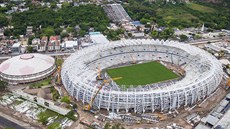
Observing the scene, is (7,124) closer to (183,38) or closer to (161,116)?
(161,116)

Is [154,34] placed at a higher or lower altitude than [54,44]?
lower

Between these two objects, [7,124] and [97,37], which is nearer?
[7,124]

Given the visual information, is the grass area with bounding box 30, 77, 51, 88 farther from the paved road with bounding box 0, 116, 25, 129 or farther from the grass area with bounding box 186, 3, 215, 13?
the grass area with bounding box 186, 3, 215, 13

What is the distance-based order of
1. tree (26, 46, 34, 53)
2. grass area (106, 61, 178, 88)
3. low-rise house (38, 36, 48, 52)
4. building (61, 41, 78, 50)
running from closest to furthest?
grass area (106, 61, 178, 88)
tree (26, 46, 34, 53)
low-rise house (38, 36, 48, 52)
building (61, 41, 78, 50)

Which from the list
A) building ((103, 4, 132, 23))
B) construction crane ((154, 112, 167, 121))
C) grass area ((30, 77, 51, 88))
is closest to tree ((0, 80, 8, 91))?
grass area ((30, 77, 51, 88))

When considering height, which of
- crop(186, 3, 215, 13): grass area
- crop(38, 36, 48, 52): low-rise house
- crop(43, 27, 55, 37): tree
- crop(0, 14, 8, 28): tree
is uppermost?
crop(0, 14, 8, 28): tree

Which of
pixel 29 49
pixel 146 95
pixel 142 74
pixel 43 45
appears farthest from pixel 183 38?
pixel 29 49

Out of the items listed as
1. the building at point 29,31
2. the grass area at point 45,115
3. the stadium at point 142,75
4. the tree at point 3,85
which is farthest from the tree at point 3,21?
the grass area at point 45,115
